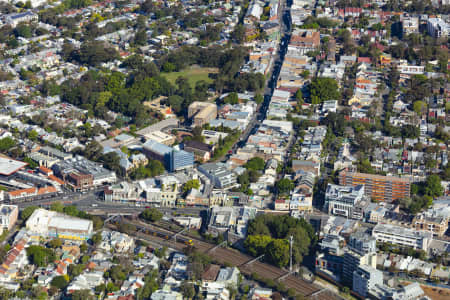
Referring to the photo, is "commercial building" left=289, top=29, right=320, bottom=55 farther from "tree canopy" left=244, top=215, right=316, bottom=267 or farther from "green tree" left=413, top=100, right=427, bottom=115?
"tree canopy" left=244, top=215, right=316, bottom=267

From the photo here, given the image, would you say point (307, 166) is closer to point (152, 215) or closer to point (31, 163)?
point (152, 215)

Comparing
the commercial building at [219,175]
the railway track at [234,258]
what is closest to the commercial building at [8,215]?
the railway track at [234,258]

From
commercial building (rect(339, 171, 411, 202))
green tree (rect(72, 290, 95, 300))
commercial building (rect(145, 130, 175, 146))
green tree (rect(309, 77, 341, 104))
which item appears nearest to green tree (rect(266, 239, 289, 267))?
commercial building (rect(339, 171, 411, 202))

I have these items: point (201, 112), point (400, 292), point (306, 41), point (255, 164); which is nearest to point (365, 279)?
point (400, 292)

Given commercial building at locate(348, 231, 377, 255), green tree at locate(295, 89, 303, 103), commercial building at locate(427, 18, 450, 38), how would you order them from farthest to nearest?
commercial building at locate(427, 18, 450, 38), green tree at locate(295, 89, 303, 103), commercial building at locate(348, 231, 377, 255)

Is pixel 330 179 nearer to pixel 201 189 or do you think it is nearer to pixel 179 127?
pixel 201 189

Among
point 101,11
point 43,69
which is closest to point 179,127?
point 43,69

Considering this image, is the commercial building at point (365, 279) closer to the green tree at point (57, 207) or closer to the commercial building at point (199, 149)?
the commercial building at point (199, 149)
